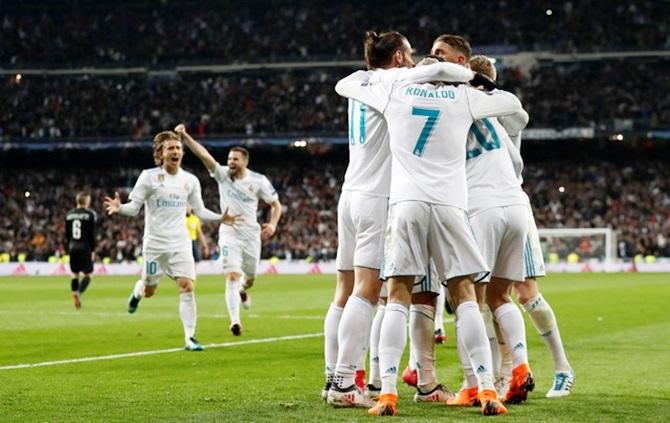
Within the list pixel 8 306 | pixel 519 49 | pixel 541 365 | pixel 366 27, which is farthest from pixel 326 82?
pixel 541 365

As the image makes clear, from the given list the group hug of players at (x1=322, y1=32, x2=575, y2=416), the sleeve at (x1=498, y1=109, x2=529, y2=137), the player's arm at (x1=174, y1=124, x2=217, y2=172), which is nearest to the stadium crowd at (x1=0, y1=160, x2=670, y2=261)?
the player's arm at (x1=174, y1=124, x2=217, y2=172)

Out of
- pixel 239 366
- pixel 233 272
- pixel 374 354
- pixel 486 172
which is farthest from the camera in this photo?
pixel 233 272

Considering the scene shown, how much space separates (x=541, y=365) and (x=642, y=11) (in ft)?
167

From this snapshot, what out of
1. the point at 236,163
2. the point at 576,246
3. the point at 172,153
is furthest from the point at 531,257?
the point at 576,246

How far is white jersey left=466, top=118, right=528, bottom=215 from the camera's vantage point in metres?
8.38

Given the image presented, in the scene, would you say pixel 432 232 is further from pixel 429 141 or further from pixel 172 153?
pixel 172 153

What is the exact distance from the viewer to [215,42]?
62938mm

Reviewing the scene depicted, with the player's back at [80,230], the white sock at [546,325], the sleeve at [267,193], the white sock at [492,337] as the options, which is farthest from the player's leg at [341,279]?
the player's back at [80,230]

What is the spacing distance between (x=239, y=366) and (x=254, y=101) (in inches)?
1967

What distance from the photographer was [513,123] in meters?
8.77

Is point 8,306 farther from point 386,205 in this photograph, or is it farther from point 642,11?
point 642,11

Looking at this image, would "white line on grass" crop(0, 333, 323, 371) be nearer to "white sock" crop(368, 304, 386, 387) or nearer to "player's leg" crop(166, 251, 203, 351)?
"player's leg" crop(166, 251, 203, 351)

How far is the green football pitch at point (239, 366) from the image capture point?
796cm

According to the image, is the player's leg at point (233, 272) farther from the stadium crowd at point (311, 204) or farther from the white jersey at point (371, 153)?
the stadium crowd at point (311, 204)
